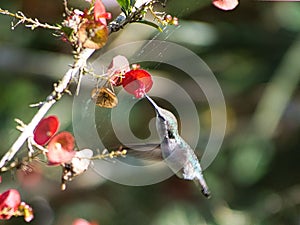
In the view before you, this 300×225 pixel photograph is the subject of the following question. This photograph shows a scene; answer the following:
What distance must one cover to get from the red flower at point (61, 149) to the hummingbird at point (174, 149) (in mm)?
201

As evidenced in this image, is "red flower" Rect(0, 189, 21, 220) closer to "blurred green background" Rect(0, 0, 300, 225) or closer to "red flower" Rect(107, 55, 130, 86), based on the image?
"red flower" Rect(107, 55, 130, 86)

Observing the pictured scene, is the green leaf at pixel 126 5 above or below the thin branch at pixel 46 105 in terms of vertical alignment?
above

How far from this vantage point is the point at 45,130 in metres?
0.92

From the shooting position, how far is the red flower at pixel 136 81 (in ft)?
3.25

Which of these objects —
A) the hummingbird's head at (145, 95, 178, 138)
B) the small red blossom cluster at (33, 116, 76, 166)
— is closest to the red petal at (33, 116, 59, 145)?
the small red blossom cluster at (33, 116, 76, 166)

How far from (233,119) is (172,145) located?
1816 millimetres

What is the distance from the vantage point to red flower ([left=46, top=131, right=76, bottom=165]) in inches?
34.6

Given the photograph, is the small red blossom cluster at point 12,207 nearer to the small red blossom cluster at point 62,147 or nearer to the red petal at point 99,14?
the small red blossom cluster at point 62,147

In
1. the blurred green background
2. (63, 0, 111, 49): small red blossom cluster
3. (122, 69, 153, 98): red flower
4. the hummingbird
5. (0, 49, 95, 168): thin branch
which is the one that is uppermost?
(63, 0, 111, 49): small red blossom cluster

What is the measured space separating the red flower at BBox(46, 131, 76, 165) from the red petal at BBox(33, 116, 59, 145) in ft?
0.05

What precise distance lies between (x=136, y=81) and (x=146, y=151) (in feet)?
0.47

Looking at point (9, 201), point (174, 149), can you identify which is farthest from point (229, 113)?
point (9, 201)

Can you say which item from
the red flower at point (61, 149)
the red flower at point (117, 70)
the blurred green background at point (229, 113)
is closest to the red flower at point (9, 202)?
the red flower at point (61, 149)

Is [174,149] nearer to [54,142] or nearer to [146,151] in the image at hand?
[146,151]
